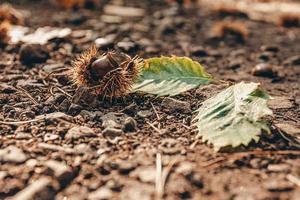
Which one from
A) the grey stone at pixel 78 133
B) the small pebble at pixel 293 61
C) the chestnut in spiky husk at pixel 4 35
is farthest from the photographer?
the small pebble at pixel 293 61

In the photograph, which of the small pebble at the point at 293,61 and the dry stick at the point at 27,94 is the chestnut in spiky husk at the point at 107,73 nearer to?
the dry stick at the point at 27,94

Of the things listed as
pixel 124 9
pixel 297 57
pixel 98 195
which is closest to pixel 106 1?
pixel 124 9

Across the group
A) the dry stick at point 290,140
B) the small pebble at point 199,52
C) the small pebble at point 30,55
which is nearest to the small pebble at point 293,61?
A: the small pebble at point 199,52

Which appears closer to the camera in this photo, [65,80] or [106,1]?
[65,80]

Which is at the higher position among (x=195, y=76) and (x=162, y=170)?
(x=195, y=76)

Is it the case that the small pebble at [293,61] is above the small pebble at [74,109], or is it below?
above

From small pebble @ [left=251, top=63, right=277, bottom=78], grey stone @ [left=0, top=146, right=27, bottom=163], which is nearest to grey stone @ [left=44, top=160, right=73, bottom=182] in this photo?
grey stone @ [left=0, top=146, right=27, bottom=163]

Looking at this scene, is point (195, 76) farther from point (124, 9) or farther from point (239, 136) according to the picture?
point (124, 9)

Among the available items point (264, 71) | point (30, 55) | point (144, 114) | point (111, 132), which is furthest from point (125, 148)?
point (264, 71)
